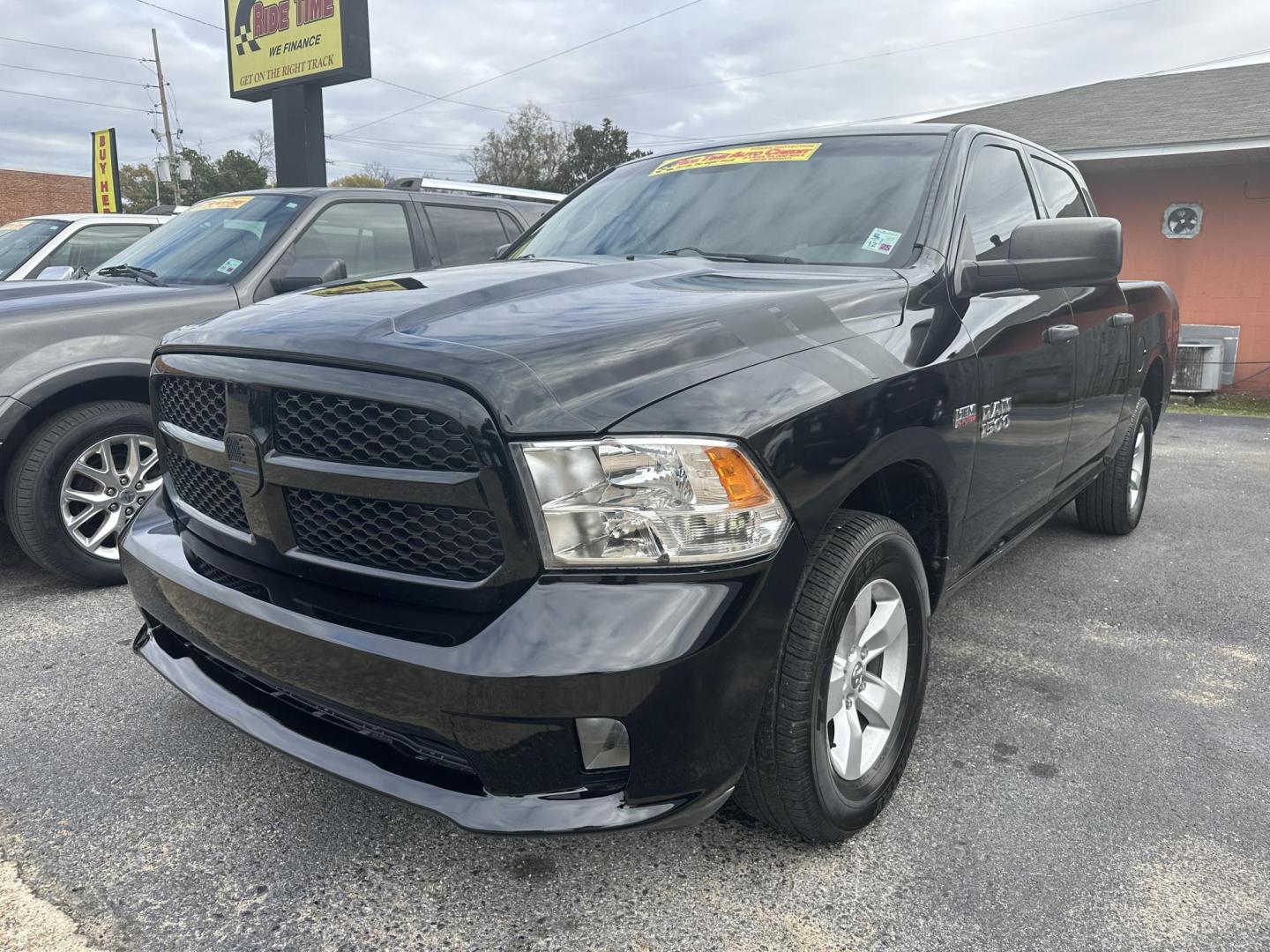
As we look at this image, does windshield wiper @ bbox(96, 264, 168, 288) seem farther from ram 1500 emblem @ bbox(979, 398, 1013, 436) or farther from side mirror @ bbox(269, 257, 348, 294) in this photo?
ram 1500 emblem @ bbox(979, 398, 1013, 436)

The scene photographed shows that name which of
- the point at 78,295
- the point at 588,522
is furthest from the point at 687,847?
the point at 78,295

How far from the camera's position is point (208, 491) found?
228 centimetres

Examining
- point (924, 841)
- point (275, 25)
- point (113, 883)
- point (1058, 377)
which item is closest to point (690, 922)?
point (924, 841)

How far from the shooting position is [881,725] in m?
2.35

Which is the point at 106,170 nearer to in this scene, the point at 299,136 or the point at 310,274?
the point at 299,136

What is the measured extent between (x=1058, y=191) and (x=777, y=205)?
1803mm

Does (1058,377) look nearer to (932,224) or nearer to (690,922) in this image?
(932,224)

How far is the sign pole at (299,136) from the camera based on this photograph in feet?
42.3

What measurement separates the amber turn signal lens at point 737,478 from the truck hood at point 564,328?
0.53 ft

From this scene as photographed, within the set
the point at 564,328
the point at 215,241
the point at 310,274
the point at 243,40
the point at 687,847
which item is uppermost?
the point at 243,40

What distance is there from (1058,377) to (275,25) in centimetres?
1377

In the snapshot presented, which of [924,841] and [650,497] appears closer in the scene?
[650,497]

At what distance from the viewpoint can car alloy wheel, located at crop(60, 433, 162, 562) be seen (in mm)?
3953

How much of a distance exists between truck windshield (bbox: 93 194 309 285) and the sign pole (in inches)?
320
